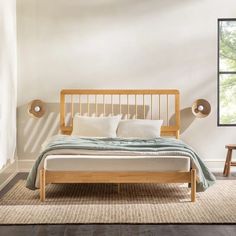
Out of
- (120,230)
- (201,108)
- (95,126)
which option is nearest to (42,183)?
(120,230)

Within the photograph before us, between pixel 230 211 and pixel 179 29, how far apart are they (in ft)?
10.2

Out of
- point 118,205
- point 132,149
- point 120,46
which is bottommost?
point 118,205

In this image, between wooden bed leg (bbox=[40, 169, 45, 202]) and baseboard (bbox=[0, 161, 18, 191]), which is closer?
wooden bed leg (bbox=[40, 169, 45, 202])

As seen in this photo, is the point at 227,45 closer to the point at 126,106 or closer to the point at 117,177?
the point at 126,106

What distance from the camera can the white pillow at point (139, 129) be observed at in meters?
6.16

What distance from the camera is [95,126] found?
20.5 feet

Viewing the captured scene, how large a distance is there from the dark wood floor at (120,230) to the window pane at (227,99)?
307cm

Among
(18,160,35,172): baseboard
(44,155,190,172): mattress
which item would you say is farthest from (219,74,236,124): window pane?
(18,160,35,172): baseboard

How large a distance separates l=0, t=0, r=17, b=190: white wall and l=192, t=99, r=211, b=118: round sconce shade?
2.53m

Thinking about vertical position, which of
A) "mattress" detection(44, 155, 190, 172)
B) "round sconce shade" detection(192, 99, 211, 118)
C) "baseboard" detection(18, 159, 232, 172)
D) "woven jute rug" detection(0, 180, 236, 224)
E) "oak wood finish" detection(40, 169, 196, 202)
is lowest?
"woven jute rug" detection(0, 180, 236, 224)

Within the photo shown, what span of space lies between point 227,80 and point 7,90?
3101mm

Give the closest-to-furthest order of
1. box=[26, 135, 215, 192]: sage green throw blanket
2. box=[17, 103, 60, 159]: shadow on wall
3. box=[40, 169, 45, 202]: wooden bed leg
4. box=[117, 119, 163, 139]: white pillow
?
box=[40, 169, 45, 202]: wooden bed leg < box=[26, 135, 215, 192]: sage green throw blanket < box=[117, 119, 163, 139]: white pillow < box=[17, 103, 60, 159]: shadow on wall

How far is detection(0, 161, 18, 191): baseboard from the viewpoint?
579 cm

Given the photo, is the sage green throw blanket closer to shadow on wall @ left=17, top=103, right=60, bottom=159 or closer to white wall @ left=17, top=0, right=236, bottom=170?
shadow on wall @ left=17, top=103, right=60, bottom=159
